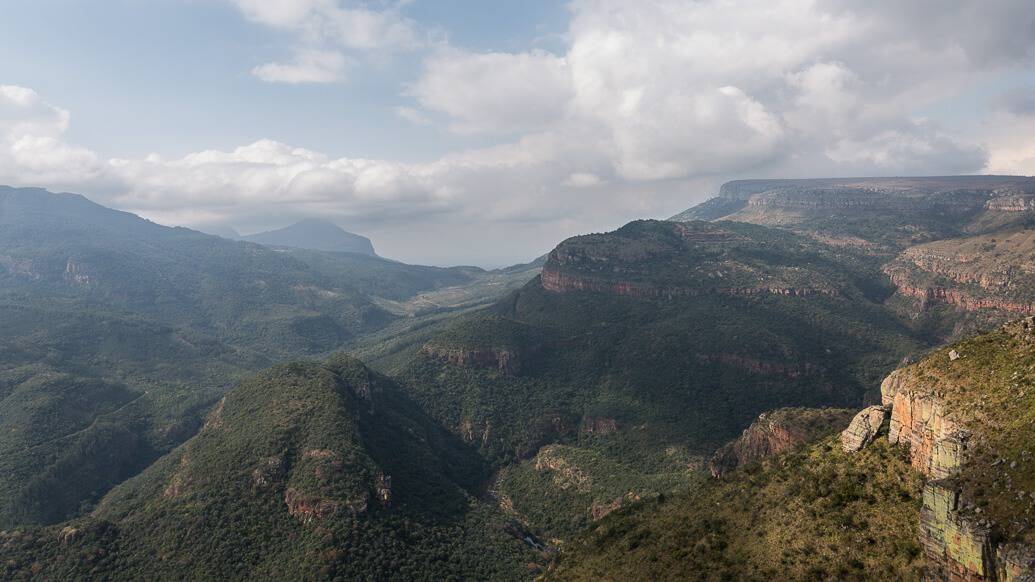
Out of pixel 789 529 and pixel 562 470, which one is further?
pixel 562 470

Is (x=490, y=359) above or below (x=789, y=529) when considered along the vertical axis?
below

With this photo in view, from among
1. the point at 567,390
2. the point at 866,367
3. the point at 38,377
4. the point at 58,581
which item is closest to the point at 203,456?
the point at 58,581

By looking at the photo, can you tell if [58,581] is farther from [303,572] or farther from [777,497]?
[777,497]

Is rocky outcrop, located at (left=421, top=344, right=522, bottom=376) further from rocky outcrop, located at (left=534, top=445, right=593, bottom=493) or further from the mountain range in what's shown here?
rocky outcrop, located at (left=534, top=445, right=593, bottom=493)

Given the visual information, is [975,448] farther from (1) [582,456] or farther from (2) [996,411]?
(1) [582,456]

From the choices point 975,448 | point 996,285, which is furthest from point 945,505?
point 996,285

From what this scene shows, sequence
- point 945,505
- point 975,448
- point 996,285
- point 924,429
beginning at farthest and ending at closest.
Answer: point 996,285, point 924,429, point 975,448, point 945,505
